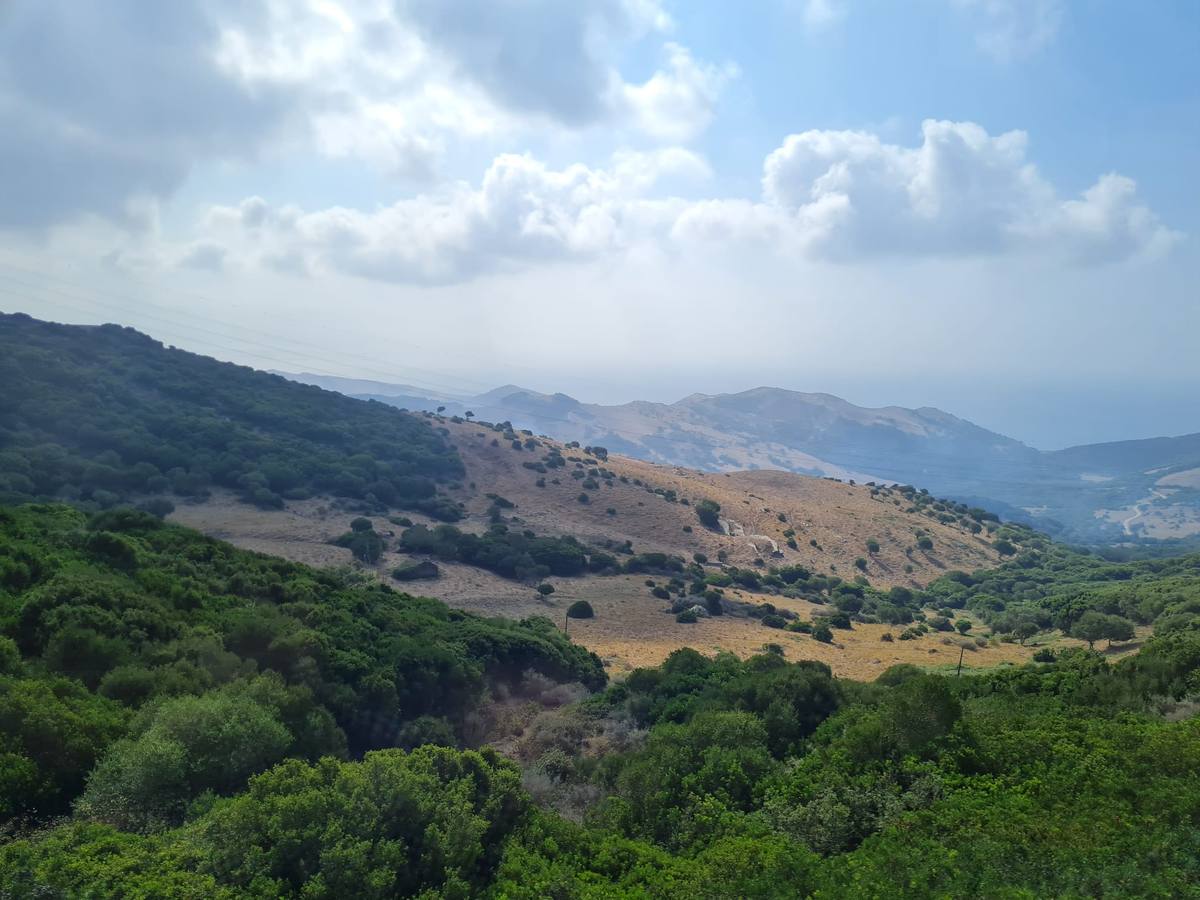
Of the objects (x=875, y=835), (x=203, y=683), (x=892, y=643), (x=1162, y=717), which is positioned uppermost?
(x=1162, y=717)

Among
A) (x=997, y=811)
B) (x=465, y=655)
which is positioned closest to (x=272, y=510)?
(x=465, y=655)

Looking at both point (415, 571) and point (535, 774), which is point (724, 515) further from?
point (535, 774)

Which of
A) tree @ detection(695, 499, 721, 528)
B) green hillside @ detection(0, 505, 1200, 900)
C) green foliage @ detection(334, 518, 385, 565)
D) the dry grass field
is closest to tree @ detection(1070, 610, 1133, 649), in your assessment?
the dry grass field

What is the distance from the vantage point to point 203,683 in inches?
581

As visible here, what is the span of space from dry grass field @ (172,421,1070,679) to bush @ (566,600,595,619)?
573 mm

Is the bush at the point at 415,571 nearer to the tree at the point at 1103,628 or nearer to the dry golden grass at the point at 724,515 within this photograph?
the dry golden grass at the point at 724,515

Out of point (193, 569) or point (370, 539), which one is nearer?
point (193, 569)

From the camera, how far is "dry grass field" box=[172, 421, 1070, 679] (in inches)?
1340

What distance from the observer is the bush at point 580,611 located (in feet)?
123

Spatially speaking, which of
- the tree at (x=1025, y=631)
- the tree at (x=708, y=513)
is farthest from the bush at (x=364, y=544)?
the tree at (x=1025, y=631)

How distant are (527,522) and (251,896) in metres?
50.5

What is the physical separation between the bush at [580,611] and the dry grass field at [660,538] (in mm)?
573

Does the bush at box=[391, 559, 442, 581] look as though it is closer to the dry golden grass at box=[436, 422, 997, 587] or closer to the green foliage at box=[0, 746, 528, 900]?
the dry golden grass at box=[436, 422, 997, 587]

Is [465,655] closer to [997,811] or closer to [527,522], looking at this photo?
[997,811]
